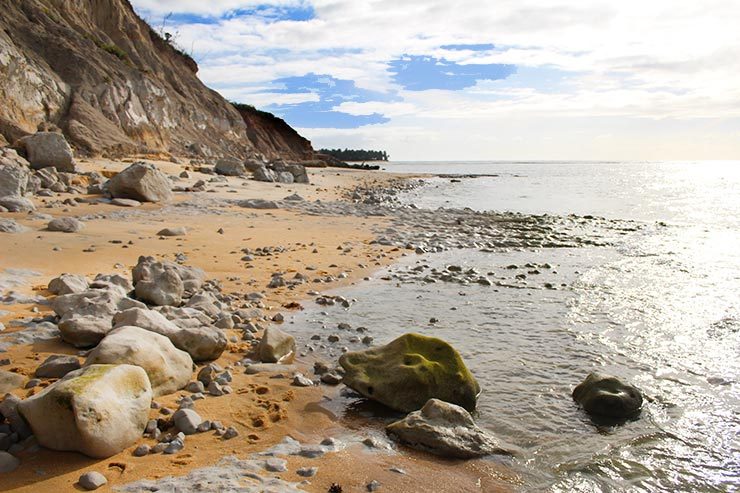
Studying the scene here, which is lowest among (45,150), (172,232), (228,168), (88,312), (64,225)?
(88,312)

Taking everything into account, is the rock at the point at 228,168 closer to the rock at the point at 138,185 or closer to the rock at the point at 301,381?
the rock at the point at 138,185

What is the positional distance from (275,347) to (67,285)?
9.22 ft

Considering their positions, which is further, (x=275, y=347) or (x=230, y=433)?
(x=275, y=347)

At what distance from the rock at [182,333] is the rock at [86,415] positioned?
144cm

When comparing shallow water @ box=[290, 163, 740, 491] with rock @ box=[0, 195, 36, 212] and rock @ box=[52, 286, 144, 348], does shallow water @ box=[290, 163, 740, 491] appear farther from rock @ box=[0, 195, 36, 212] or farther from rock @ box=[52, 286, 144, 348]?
rock @ box=[0, 195, 36, 212]

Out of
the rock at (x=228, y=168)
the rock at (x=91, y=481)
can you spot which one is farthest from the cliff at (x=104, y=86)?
the rock at (x=91, y=481)

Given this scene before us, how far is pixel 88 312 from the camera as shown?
5.87 meters

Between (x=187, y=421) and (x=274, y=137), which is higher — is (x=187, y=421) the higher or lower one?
the lower one

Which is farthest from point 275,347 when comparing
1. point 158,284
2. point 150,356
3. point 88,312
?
point 158,284

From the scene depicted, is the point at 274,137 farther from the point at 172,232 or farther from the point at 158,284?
the point at 158,284

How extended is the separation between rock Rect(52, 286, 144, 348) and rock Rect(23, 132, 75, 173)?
13286 millimetres

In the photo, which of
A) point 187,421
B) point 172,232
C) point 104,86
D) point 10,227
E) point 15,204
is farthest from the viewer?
point 104,86

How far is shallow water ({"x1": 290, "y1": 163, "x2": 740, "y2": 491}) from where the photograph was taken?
4.47 meters

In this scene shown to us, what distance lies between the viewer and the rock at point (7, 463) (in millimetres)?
3516
